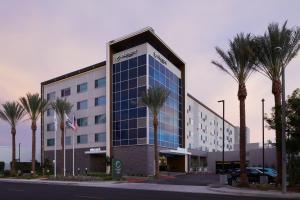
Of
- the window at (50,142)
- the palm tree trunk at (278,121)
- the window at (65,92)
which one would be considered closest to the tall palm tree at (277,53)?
the palm tree trunk at (278,121)

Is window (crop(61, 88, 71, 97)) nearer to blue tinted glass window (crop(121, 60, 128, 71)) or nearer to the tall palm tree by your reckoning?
blue tinted glass window (crop(121, 60, 128, 71))

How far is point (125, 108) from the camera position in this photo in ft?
226

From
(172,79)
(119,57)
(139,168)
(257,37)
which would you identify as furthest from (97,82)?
(257,37)

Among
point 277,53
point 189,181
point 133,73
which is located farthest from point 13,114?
point 277,53

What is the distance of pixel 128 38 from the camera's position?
6844 centimetres

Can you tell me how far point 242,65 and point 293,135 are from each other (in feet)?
25.9

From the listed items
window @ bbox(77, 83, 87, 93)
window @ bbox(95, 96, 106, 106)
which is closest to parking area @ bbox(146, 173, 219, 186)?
window @ bbox(95, 96, 106, 106)

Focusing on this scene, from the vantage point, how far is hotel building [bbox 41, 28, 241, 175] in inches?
2611

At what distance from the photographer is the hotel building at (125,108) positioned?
6631 cm

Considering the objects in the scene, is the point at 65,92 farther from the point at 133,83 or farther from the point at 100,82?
the point at 133,83

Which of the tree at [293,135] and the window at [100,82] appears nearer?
the tree at [293,135]

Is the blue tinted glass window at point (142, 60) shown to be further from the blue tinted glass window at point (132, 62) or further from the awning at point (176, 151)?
the awning at point (176, 151)

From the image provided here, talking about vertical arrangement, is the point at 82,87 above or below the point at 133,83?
above

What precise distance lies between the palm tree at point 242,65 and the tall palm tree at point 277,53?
1.09 m
